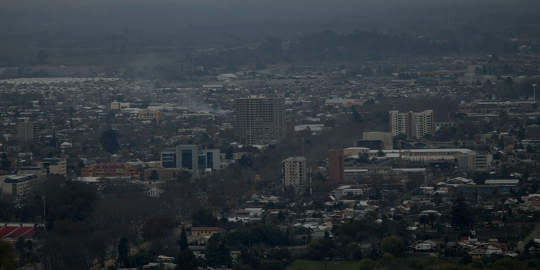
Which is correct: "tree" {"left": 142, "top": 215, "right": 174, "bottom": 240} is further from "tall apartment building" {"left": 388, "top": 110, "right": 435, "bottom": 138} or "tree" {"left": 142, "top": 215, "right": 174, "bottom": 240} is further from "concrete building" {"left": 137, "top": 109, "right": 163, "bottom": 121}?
"concrete building" {"left": 137, "top": 109, "right": 163, "bottom": 121}

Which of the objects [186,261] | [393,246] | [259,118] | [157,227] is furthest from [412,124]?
[186,261]

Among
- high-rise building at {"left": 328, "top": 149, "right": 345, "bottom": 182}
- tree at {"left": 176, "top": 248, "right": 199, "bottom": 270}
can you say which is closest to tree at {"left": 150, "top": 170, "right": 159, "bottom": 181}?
high-rise building at {"left": 328, "top": 149, "right": 345, "bottom": 182}

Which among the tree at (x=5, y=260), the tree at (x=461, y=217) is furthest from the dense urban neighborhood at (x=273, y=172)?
the tree at (x=5, y=260)

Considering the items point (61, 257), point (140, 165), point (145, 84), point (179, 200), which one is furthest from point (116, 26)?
point (61, 257)

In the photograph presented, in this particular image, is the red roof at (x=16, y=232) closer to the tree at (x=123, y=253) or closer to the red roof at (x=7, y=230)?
the red roof at (x=7, y=230)

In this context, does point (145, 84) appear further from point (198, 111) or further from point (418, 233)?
point (418, 233)

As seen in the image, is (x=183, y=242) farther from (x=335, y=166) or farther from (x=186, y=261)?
(x=335, y=166)
